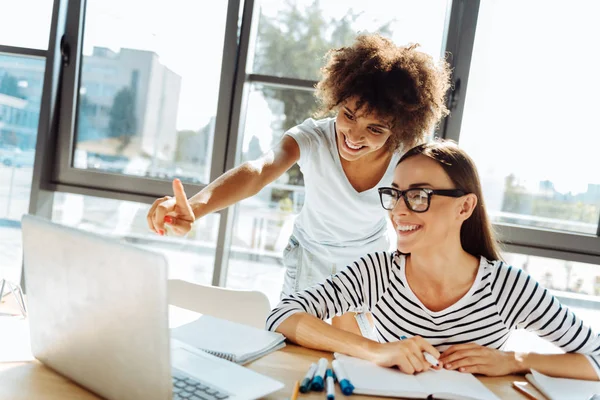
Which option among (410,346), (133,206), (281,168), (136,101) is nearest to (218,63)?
(136,101)

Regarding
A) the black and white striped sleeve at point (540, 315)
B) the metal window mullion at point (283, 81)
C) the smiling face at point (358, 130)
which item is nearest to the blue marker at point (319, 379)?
the black and white striped sleeve at point (540, 315)

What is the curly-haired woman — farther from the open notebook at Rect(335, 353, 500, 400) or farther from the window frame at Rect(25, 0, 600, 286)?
the window frame at Rect(25, 0, 600, 286)

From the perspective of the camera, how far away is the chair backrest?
1801 millimetres

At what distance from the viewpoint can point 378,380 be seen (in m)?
1.09

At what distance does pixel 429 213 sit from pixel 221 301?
28.8 inches

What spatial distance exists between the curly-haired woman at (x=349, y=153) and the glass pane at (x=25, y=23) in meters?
1.84

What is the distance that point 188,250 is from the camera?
3.16m

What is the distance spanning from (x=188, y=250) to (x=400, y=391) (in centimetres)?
227

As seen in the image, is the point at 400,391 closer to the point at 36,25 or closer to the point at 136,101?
the point at 136,101

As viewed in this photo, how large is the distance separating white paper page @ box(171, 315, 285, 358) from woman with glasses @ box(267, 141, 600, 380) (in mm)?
75

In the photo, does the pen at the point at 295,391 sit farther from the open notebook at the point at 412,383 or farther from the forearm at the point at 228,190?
the forearm at the point at 228,190

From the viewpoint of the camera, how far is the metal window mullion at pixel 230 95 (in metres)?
2.90

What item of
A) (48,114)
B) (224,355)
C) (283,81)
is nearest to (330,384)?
(224,355)

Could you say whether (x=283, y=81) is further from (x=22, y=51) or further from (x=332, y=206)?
(x=22, y=51)
